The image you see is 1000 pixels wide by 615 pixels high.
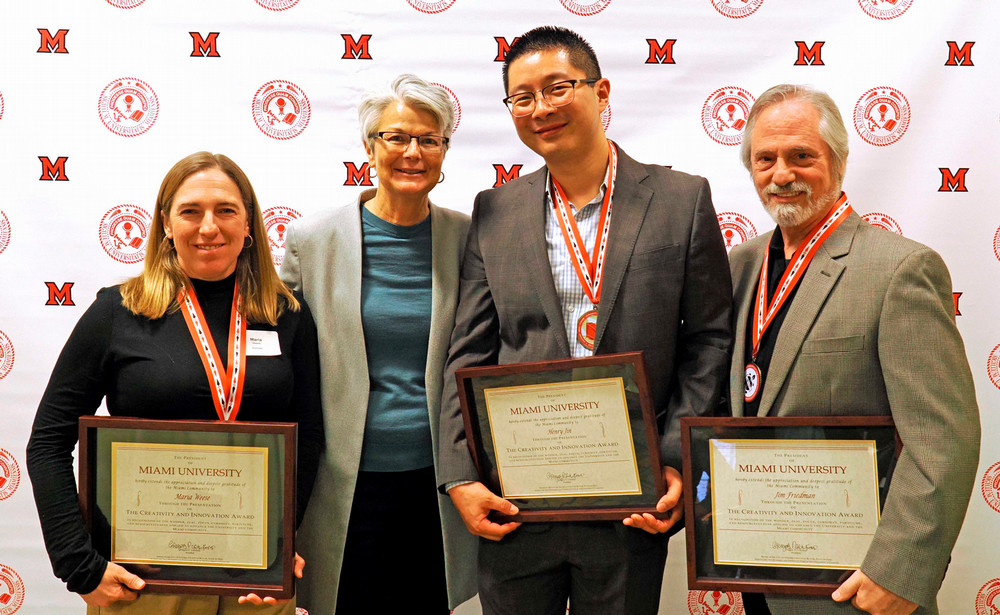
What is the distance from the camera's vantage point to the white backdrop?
293 centimetres

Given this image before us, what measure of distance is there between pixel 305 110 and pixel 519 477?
6.03 ft

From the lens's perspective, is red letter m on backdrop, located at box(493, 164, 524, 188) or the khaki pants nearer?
the khaki pants

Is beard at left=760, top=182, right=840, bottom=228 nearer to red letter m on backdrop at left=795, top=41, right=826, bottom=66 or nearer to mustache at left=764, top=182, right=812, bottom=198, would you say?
mustache at left=764, top=182, right=812, bottom=198

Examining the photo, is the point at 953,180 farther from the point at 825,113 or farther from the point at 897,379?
the point at 897,379

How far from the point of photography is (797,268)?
198 centimetres

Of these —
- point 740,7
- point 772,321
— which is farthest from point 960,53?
point 772,321

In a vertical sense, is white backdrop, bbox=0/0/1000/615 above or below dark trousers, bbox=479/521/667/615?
above

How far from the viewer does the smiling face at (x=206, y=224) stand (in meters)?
2.02

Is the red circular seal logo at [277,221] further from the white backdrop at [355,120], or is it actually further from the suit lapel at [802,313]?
the suit lapel at [802,313]

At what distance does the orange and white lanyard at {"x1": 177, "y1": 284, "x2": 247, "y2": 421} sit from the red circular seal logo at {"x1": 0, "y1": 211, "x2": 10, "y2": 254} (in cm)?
147

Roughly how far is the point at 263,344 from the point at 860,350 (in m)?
1.57

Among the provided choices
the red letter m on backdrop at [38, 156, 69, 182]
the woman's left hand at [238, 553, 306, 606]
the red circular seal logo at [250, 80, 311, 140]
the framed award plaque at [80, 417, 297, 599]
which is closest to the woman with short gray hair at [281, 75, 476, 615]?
the woman's left hand at [238, 553, 306, 606]

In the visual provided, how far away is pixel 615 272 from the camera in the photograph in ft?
6.46

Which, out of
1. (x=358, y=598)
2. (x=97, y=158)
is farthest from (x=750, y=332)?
(x=97, y=158)
